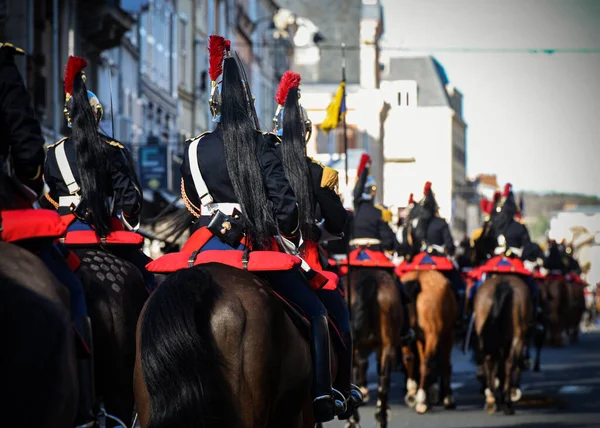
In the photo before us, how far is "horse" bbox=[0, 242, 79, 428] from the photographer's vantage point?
6152 millimetres

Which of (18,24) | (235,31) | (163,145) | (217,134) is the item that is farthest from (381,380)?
(235,31)

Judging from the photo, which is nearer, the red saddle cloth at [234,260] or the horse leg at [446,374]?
the red saddle cloth at [234,260]

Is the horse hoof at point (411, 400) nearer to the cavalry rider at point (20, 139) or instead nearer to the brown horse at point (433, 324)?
the brown horse at point (433, 324)

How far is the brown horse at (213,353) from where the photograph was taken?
6.82m

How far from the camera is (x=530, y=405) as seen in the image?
19.3 meters

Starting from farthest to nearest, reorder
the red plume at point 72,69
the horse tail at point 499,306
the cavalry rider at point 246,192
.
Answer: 1. the horse tail at point 499,306
2. the red plume at point 72,69
3. the cavalry rider at point 246,192

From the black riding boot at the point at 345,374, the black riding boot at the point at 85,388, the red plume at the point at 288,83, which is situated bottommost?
the black riding boot at the point at 345,374

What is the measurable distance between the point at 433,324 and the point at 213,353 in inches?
489

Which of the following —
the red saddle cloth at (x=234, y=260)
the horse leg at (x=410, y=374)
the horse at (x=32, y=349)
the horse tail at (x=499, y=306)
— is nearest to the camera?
the horse at (x=32, y=349)

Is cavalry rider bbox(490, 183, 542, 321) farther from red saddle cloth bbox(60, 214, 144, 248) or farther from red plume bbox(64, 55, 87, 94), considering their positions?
red plume bbox(64, 55, 87, 94)

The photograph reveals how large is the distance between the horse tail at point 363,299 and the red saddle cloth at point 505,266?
112 inches

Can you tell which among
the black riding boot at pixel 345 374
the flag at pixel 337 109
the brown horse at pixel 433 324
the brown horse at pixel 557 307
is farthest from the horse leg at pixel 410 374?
the brown horse at pixel 557 307

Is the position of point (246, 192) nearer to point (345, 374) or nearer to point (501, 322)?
point (345, 374)

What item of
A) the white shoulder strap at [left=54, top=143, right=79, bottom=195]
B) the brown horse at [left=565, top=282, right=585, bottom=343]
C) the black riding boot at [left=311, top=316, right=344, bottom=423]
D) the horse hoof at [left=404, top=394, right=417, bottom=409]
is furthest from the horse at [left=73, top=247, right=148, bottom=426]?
the brown horse at [left=565, top=282, right=585, bottom=343]
